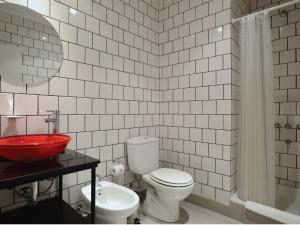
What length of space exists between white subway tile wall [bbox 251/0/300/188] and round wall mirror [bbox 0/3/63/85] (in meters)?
2.42

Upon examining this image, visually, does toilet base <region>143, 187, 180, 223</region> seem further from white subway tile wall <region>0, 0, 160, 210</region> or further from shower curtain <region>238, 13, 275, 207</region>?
shower curtain <region>238, 13, 275, 207</region>

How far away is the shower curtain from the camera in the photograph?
6.15ft

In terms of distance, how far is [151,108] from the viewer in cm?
264

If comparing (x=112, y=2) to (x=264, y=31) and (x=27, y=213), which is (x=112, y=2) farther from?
(x=27, y=213)

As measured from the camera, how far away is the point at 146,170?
7.39 feet

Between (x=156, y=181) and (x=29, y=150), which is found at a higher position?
(x=29, y=150)

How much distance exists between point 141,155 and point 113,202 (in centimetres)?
59

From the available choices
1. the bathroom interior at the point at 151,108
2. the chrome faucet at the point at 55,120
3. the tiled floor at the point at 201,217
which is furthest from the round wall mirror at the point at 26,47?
the tiled floor at the point at 201,217

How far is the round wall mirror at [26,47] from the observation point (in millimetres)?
1484

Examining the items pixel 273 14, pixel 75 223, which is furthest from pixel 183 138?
pixel 273 14

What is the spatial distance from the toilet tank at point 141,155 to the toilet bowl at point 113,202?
0.42 m

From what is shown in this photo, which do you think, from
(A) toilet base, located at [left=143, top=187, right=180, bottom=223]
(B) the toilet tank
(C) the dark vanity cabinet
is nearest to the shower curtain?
(A) toilet base, located at [left=143, top=187, right=180, bottom=223]

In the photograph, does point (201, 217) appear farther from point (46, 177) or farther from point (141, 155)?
point (46, 177)

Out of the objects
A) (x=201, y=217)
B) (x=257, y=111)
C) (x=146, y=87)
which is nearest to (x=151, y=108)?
(x=146, y=87)
